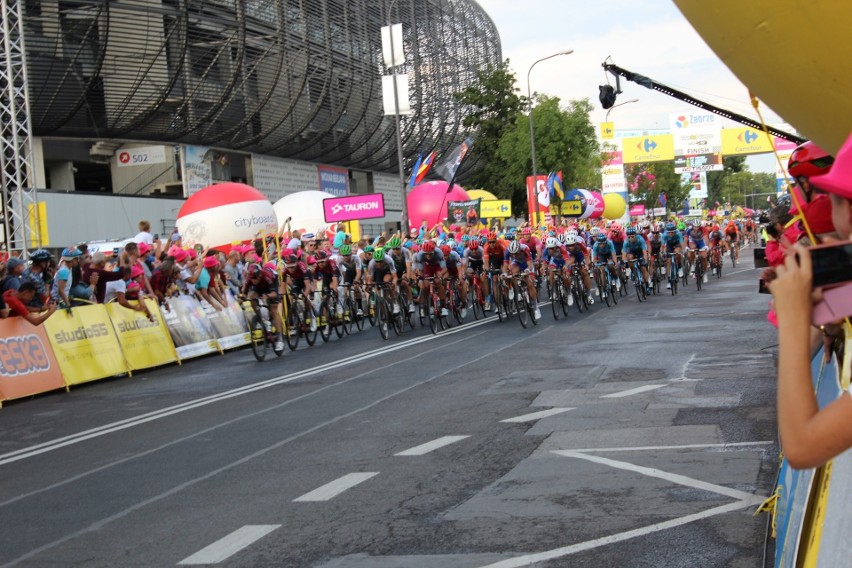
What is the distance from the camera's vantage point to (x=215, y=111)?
42250mm

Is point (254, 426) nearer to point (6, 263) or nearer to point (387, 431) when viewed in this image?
point (387, 431)

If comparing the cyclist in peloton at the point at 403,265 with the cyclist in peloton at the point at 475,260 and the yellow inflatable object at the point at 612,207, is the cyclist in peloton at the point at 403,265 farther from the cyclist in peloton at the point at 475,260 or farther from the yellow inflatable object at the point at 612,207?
the yellow inflatable object at the point at 612,207

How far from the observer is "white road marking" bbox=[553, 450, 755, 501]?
6758mm

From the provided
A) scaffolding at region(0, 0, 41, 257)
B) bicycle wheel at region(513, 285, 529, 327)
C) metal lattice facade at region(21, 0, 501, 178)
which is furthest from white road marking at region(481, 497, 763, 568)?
metal lattice facade at region(21, 0, 501, 178)

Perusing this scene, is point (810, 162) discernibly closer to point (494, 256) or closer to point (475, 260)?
point (494, 256)

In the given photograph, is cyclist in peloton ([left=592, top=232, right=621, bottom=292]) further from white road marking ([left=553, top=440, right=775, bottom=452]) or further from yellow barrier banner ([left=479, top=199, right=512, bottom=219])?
yellow barrier banner ([left=479, top=199, right=512, bottom=219])

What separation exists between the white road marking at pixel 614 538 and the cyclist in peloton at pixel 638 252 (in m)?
21.7

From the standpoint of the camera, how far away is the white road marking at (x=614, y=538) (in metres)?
5.59

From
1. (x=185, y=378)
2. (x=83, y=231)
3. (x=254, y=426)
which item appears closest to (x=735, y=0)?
(x=254, y=426)

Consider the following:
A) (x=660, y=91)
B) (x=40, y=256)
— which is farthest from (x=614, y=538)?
(x=40, y=256)

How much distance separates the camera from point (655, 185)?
345ft

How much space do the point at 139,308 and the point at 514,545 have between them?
46.1ft

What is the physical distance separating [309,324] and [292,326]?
0.66 m

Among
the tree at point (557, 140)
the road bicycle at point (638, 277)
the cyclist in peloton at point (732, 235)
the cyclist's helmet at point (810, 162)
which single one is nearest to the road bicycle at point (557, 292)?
the road bicycle at point (638, 277)
